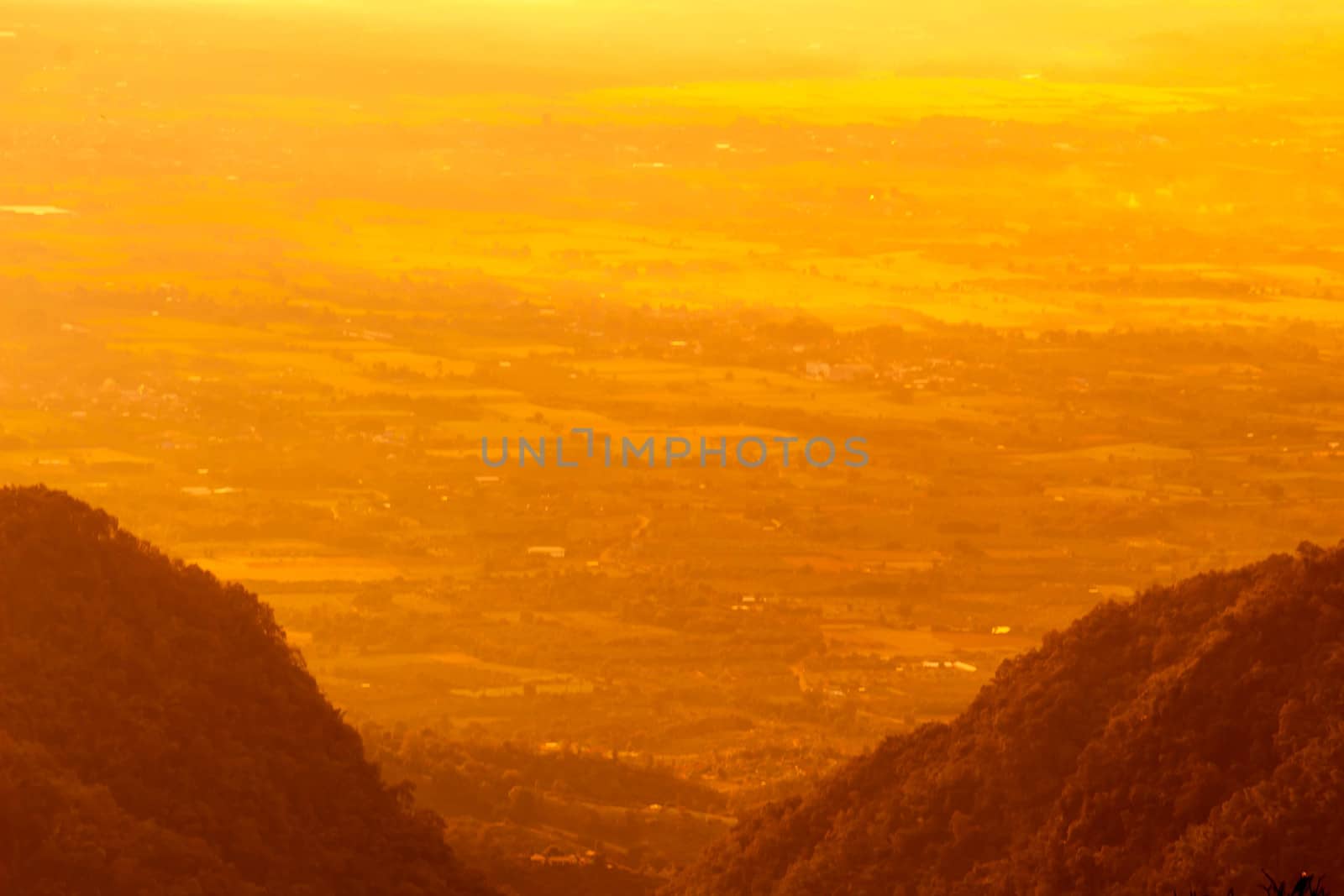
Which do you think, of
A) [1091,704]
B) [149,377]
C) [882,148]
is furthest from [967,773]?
[882,148]

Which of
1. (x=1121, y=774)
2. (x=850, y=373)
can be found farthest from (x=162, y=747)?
(x=850, y=373)

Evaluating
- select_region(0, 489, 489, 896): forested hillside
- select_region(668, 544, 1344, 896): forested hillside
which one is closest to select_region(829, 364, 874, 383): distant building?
select_region(668, 544, 1344, 896): forested hillside

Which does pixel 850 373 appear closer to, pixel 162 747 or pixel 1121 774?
pixel 1121 774

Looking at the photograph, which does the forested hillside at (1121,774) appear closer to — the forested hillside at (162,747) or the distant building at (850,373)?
the forested hillside at (162,747)

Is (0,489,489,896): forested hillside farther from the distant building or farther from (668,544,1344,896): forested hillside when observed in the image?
the distant building

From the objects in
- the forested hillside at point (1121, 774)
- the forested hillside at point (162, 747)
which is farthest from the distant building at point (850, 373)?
the forested hillside at point (162, 747)

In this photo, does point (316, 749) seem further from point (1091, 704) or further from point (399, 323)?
point (399, 323)
